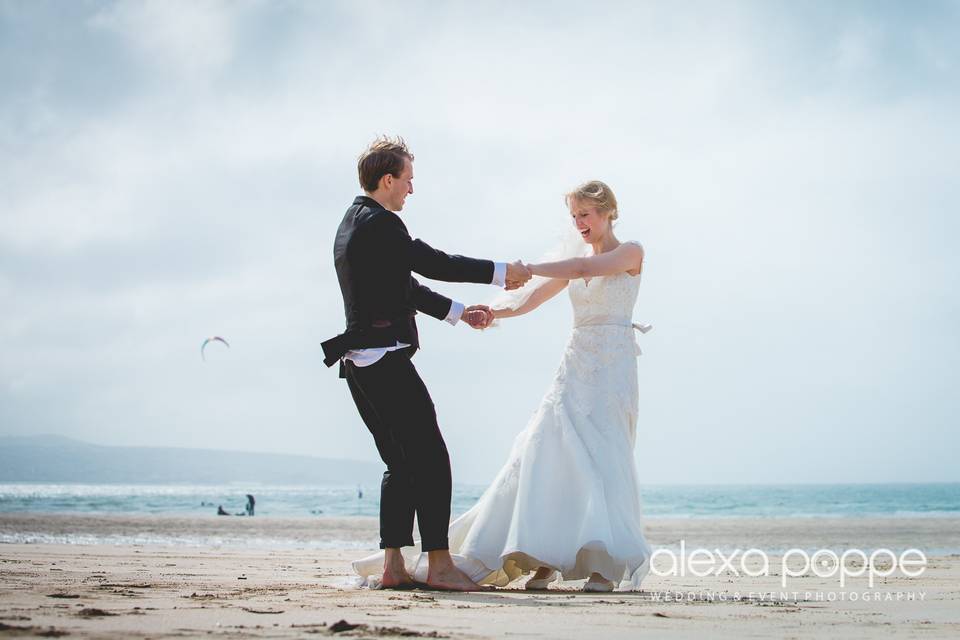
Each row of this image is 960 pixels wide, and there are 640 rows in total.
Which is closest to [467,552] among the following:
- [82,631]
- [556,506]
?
[556,506]

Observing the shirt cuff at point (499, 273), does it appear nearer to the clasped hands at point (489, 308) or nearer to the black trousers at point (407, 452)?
the clasped hands at point (489, 308)

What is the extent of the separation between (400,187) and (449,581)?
227cm

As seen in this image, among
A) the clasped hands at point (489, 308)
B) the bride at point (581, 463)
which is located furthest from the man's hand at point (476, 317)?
the bride at point (581, 463)

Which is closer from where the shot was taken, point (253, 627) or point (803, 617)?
point (253, 627)

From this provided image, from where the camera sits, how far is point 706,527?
21.5m

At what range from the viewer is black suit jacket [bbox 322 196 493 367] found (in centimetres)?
525

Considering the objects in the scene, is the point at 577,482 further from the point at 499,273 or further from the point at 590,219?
the point at 590,219

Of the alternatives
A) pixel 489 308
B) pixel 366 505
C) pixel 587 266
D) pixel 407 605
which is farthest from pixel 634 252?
pixel 366 505

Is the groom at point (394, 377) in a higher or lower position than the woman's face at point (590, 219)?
lower

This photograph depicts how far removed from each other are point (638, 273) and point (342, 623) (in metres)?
Answer: 3.51

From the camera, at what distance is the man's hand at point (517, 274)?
600 cm

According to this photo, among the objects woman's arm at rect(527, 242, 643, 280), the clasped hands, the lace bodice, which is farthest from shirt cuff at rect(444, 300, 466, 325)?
the lace bodice

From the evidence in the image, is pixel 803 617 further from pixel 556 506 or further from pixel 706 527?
pixel 706 527

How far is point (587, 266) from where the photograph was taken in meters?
6.00
